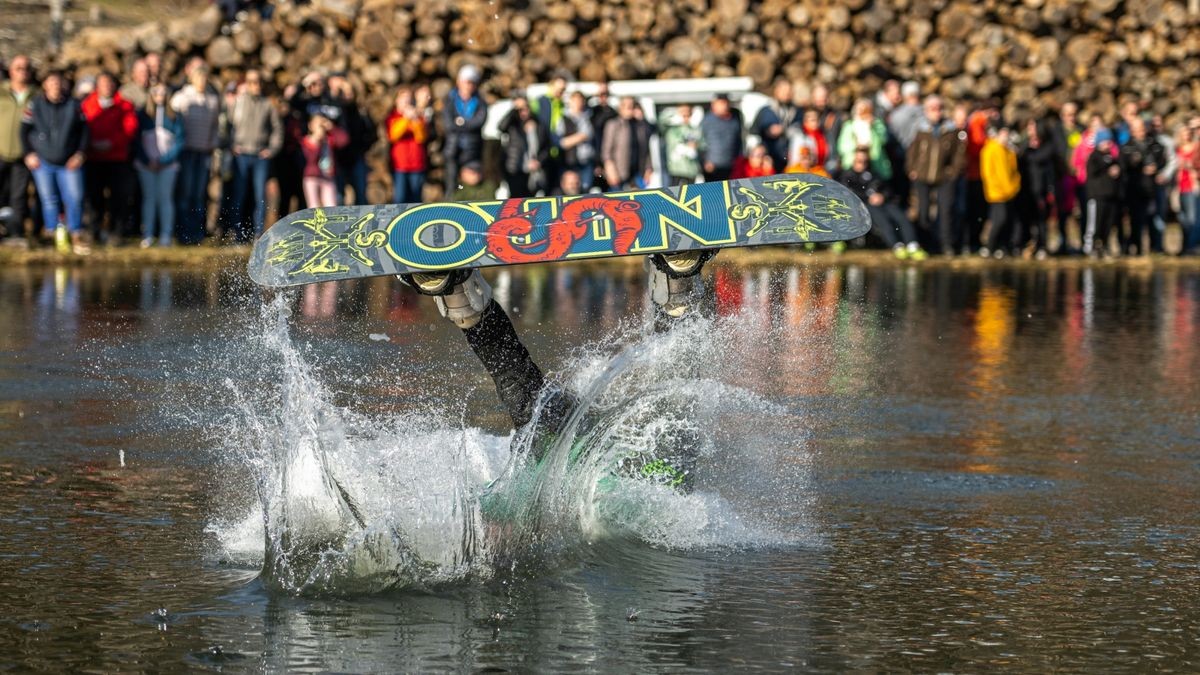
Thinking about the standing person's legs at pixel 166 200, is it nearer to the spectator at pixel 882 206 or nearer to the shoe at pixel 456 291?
the spectator at pixel 882 206

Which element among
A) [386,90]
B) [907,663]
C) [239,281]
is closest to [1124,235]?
[386,90]

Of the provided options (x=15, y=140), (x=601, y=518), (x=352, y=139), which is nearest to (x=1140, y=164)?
(x=352, y=139)

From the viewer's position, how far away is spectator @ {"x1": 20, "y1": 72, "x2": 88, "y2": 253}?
1770 centimetres

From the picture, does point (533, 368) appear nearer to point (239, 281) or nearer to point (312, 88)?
point (239, 281)

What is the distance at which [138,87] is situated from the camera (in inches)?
837

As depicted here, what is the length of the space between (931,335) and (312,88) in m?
8.47

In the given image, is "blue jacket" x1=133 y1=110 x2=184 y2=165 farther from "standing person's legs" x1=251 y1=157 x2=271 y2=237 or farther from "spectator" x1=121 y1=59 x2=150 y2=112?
"standing person's legs" x1=251 y1=157 x2=271 y2=237

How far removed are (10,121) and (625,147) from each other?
6325 mm

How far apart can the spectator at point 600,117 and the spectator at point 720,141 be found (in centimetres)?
109

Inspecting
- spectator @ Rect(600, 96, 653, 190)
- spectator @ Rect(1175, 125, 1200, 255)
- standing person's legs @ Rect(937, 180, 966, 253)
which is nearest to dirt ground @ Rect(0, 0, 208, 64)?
spectator @ Rect(600, 96, 653, 190)

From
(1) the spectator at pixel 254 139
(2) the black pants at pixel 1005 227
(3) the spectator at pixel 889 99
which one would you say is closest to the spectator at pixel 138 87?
(1) the spectator at pixel 254 139

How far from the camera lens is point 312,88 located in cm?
1969

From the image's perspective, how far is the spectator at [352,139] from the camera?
19844mm

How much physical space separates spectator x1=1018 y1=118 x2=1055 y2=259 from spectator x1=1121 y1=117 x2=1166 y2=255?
2.67 ft
